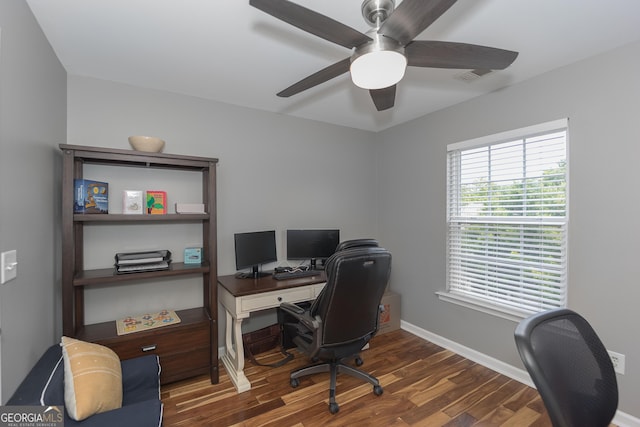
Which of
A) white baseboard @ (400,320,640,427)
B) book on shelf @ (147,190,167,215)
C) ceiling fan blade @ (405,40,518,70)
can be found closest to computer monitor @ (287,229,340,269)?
book on shelf @ (147,190,167,215)

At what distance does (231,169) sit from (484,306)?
270cm

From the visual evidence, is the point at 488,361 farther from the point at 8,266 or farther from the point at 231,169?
the point at 8,266

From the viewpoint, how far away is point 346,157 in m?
3.59

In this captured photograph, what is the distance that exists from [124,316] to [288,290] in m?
1.35

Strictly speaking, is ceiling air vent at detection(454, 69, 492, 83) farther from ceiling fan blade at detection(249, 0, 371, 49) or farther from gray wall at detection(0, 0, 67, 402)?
gray wall at detection(0, 0, 67, 402)

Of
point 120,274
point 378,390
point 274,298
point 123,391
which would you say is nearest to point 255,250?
point 274,298

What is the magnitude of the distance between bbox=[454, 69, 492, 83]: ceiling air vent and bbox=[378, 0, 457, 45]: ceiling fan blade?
4.00 ft

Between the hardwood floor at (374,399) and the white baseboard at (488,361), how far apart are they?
6cm

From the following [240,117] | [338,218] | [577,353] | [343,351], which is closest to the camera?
[577,353]

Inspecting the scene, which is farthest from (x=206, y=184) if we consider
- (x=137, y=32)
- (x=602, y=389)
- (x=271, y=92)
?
(x=602, y=389)

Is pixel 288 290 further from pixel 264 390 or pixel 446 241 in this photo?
pixel 446 241

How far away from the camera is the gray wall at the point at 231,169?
89.9 inches

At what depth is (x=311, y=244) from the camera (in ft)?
10.0

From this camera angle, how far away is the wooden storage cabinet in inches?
74.0
